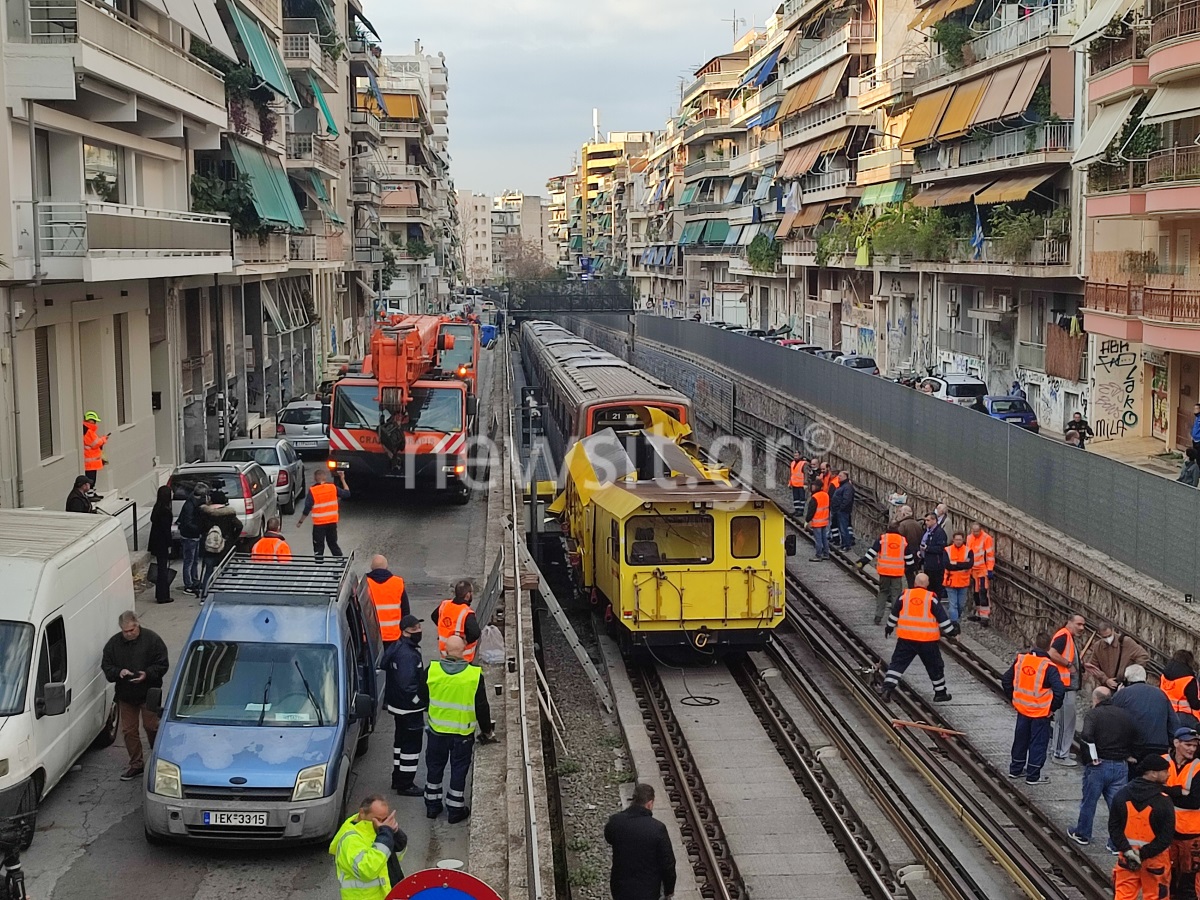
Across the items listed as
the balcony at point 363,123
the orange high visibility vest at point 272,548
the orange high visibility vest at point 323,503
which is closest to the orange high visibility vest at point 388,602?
the orange high visibility vest at point 272,548

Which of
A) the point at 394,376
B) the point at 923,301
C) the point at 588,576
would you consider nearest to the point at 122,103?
the point at 394,376

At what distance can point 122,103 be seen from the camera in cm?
2212

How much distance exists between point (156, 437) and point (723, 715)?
16.9 meters

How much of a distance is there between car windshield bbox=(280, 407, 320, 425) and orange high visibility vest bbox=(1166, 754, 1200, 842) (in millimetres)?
25132

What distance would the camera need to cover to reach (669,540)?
16.1m

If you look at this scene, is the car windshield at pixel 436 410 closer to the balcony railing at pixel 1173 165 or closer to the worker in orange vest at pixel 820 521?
the worker in orange vest at pixel 820 521

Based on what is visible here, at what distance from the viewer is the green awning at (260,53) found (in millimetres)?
30922

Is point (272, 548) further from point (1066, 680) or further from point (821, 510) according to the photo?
point (821, 510)

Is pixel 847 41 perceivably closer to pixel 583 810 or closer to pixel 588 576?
pixel 588 576

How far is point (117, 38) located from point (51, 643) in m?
13.4

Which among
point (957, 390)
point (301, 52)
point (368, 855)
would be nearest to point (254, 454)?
point (957, 390)

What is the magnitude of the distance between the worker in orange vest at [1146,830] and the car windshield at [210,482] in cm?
1422

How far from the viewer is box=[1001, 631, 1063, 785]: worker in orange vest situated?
12.4 metres

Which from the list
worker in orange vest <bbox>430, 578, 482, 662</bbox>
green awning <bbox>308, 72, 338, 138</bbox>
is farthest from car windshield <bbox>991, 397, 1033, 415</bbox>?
green awning <bbox>308, 72, 338, 138</bbox>
